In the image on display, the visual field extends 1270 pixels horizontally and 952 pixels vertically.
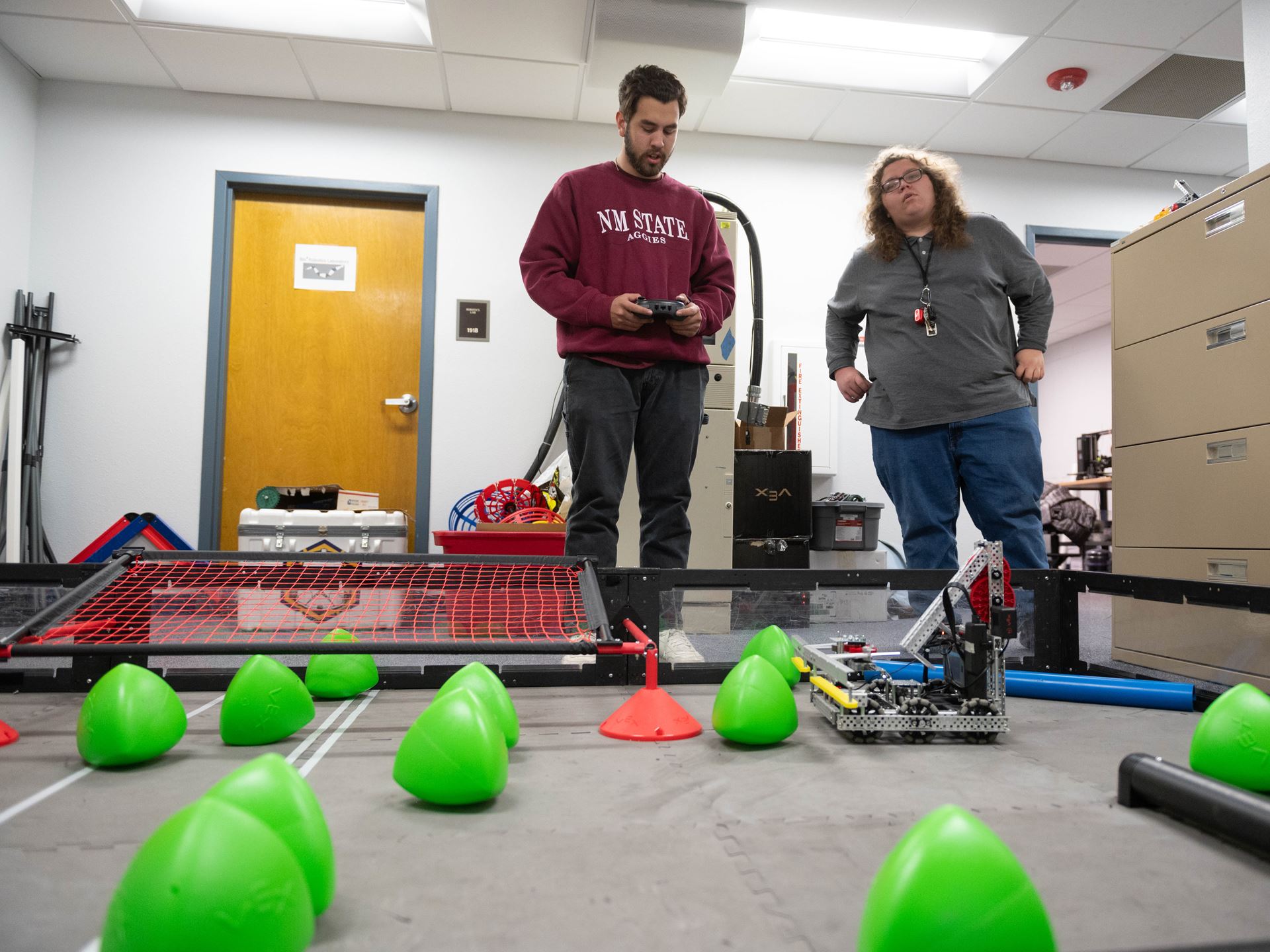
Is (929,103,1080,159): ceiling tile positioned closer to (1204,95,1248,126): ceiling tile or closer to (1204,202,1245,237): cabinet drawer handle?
(1204,95,1248,126): ceiling tile

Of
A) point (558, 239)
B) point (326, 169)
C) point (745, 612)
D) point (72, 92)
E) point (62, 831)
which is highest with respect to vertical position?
point (72, 92)

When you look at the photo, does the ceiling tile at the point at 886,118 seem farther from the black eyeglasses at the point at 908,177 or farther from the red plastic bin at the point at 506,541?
the red plastic bin at the point at 506,541

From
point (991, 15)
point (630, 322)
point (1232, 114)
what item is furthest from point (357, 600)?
point (1232, 114)

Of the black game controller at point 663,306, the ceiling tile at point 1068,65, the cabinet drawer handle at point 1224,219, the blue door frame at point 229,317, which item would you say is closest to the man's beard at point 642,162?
the black game controller at point 663,306

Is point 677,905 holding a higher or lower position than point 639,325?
lower

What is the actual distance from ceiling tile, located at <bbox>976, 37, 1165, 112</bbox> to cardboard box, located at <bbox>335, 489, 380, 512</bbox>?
132 inches

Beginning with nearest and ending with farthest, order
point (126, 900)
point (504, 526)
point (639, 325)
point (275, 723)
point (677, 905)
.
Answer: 1. point (126, 900)
2. point (677, 905)
3. point (275, 723)
4. point (639, 325)
5. point (504, 526)

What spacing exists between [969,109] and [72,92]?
421 cm

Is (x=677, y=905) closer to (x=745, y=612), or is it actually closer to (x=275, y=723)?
(x=275, y=723)

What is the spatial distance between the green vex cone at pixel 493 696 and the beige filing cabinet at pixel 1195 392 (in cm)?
129

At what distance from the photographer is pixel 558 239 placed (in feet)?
6.57

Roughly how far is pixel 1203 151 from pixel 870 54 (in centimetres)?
209

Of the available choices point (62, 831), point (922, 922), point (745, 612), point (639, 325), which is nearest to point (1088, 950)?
point (922, 922)

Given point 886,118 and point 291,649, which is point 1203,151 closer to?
point 886,118
